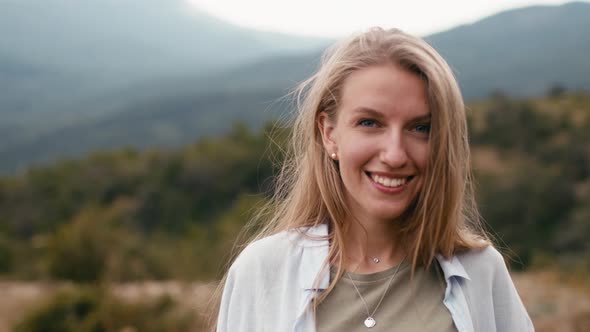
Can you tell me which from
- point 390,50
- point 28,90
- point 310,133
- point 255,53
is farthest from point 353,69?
point 255,53

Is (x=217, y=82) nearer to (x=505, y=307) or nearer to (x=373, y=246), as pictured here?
(x=373, y=246)

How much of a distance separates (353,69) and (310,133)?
0.80 feet

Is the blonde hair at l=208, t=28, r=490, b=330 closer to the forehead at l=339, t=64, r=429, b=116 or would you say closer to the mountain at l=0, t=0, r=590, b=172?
the forehead at l=339, t=64, r=429, b=116

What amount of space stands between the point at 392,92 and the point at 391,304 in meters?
0.53

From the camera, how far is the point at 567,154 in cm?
2616

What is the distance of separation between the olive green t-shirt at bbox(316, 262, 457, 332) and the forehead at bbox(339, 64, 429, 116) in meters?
0.42

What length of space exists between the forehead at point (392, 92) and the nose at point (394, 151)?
0.21 feet

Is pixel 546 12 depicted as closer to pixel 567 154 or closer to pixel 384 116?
pixel 567 154

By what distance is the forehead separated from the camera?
1619mm

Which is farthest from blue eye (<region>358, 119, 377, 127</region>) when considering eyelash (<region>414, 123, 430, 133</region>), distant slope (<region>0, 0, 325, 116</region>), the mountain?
distant slope (<region>0, 0, 325, 116</region>)

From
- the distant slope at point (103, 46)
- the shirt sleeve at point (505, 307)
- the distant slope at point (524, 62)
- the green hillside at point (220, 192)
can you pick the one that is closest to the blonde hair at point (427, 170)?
the shirt sleeve at point (505, 307)

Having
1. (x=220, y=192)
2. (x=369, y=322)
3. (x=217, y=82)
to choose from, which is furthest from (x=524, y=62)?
(x=217, y=82)

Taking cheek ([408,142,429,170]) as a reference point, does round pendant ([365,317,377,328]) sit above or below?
below

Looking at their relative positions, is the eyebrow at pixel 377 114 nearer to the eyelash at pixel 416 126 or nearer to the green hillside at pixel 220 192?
the eyelash at pixel 416 126
